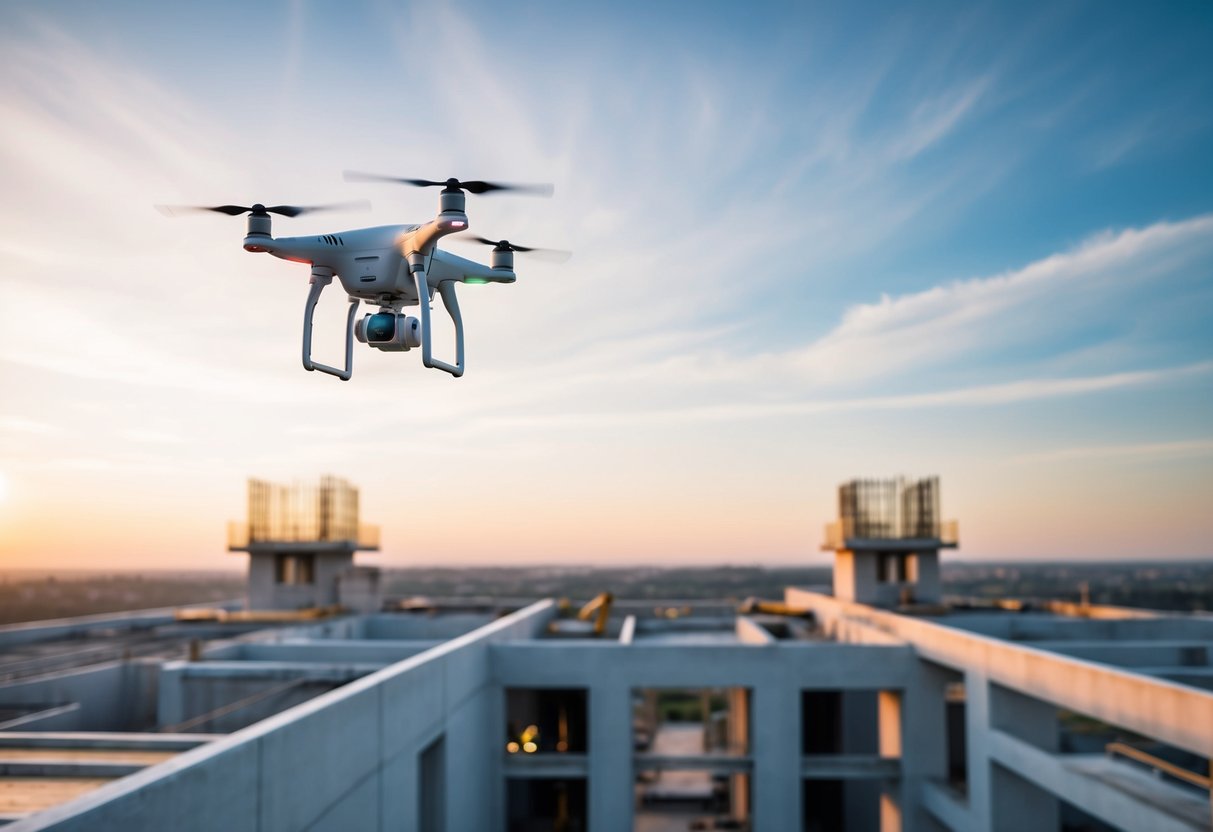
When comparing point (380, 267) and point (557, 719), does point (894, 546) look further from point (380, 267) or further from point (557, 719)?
point (380, 267)

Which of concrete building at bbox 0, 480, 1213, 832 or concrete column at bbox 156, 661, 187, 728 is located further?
concrete column at bbox 156, 661, 187, 728

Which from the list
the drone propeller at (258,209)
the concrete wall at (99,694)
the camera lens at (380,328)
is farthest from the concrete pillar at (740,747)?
the drone propeller at (258,209)

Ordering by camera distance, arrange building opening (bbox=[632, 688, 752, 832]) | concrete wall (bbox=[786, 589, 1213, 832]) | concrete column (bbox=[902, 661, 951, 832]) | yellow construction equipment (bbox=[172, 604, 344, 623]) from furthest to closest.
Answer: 1. yellow construction equipment (bbox=[172, 604, 344, 623])
2. building opening (bbox=[632, 688, 752, 832])
3. concrete column (bbox=[902, 661, 951, 832])
4. concrete wall (bbox=[786, 589, 1213, 832])

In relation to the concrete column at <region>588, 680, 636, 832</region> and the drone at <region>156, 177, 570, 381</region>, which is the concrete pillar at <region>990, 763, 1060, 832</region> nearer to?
the concrete column at <region>588, 680, 636, 832</region>

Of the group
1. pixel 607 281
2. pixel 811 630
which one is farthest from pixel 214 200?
pixel 811 630

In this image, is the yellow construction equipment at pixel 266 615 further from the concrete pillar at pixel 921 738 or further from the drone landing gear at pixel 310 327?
the drone landing gear at pixel 310 327

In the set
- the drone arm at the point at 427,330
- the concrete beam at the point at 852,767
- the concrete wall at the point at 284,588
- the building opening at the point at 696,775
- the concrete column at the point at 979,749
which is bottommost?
the building opening at the point at 696,775

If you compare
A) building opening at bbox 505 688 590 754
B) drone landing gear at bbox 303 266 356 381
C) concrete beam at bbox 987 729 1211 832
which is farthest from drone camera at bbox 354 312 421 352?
building opening at bbox 505 688 590 754
